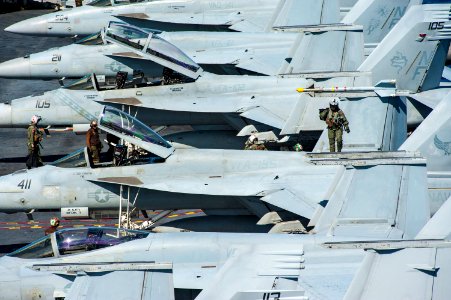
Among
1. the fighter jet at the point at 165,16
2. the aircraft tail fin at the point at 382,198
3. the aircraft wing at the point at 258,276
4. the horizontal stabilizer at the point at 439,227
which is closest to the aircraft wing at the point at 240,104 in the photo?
the fighter jet at the point at 165,16

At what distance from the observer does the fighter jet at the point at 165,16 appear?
128 ft

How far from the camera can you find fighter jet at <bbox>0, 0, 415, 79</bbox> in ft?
99.7

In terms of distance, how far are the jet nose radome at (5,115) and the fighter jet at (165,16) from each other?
8674 mm

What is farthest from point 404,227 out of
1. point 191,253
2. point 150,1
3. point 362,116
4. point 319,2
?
point 150,1

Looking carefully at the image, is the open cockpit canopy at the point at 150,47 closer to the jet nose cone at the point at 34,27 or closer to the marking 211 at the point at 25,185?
the marking 211 at the point at 25,185

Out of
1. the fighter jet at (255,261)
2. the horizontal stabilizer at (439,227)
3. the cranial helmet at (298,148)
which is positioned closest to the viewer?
the fighter jet at (255,261)

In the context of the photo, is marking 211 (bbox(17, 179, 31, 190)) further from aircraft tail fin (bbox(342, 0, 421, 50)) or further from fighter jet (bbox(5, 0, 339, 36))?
fighter jet (bbox(5, 0, 339, 36))

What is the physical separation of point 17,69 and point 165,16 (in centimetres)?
656

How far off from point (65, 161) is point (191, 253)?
6877mm

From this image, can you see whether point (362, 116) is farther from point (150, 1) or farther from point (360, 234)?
point (150, 1)

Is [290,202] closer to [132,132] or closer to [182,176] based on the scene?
[182,176]

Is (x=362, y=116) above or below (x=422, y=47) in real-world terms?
below

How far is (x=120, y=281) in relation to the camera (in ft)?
58.2

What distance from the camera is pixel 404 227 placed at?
19969 millimetres
